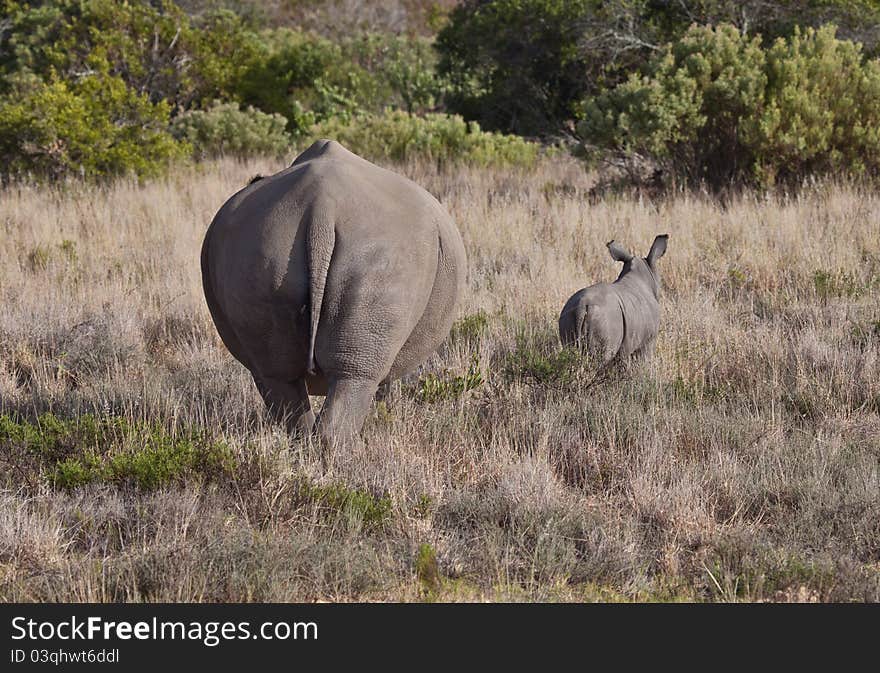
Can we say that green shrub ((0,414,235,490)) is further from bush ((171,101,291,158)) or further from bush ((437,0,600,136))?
bush ((437,0,600,136))

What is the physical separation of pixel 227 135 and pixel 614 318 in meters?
12.6

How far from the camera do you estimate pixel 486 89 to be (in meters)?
23.6

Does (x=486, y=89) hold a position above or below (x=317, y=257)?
below

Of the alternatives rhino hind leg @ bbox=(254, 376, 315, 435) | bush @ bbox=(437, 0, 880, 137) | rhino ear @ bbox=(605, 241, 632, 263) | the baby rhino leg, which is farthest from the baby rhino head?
bush @ bbox=(437, 0, 880, 137)

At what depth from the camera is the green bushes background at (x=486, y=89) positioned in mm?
12727

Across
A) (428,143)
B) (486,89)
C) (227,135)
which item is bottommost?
(227,135)

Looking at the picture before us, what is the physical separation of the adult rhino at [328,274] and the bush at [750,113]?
9164mm

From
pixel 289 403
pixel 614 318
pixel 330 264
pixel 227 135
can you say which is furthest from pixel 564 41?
pixel 330 264

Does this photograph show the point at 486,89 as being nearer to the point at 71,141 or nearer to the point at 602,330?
the point at 71,141

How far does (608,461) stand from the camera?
4.83m

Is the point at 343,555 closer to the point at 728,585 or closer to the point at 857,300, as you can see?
the point at 728,585

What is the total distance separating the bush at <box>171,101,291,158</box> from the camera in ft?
55.4

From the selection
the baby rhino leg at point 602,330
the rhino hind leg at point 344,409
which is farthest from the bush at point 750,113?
the rhino hind leg at point 344,409

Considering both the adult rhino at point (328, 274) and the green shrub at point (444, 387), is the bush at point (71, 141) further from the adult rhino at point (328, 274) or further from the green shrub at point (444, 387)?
the adult rhino at point (328, 274)
